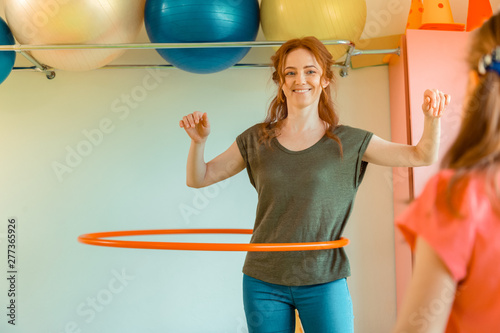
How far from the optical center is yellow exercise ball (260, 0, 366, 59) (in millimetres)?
2191

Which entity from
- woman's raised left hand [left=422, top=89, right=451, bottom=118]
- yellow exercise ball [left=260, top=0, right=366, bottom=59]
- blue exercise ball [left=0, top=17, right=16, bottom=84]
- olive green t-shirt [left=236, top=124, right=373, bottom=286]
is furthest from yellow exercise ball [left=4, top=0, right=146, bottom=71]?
woman's raised left hand [left=422, top=89, right=451, bottom=118]

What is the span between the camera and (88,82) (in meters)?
2.79

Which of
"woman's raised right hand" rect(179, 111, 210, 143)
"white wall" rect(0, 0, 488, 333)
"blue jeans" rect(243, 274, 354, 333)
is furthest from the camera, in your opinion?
"white wall" rect(0, 0, 488, 333)

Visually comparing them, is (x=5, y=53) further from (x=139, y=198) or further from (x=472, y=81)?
(x=472, y=81)

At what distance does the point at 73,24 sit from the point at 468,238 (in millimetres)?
1973

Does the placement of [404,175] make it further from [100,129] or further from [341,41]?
[100,129]

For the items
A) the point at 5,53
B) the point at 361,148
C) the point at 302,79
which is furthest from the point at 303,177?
the point at 5,53

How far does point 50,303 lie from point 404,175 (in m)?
1.95

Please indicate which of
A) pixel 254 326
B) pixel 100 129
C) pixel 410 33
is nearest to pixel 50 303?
pixel 100 129

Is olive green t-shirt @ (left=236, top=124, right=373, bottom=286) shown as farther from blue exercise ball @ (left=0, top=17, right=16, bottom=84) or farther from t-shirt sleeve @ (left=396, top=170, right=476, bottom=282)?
blue exercise ball @ (left=0, top=17, right=16, bottom=84)

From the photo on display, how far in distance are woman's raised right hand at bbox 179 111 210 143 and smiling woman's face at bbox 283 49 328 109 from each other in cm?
30

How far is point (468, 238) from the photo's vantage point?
54cm

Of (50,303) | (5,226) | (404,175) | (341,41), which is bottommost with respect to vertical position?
(50,303)

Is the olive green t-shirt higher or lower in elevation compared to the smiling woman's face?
lower
